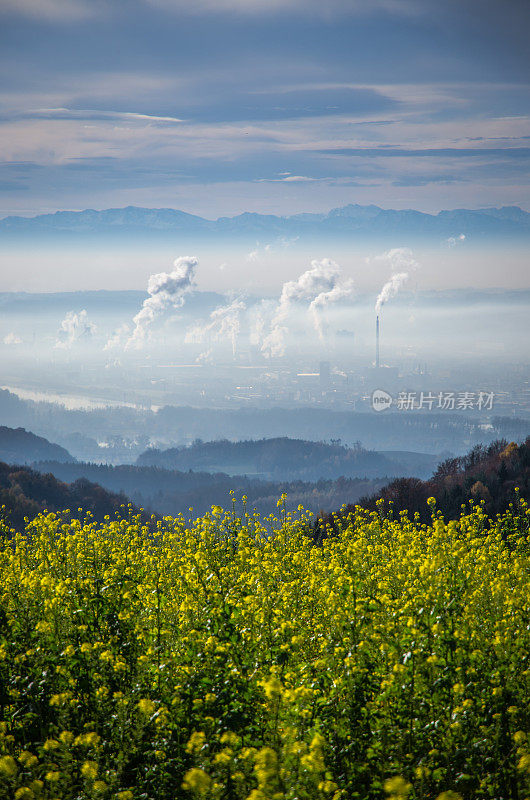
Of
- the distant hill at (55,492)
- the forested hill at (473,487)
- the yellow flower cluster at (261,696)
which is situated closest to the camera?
the yellow flower cluster at (261,696)

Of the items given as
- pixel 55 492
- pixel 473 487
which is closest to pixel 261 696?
pixel 473 487

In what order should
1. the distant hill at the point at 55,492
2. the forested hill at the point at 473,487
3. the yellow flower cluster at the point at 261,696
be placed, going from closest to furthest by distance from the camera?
the yellow flower cluster at the point at 261,696
the forested hill at the point at 473,487
the distant hill at the point at 55,492

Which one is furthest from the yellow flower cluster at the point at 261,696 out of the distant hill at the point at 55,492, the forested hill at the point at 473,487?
the distant hill at the point at 55,492

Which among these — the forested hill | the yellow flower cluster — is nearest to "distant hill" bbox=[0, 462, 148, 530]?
the forested hill

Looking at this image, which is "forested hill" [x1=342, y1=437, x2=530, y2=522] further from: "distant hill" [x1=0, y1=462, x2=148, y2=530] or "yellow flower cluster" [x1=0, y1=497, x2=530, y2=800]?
"yellow flower cluster" [x1=0, y1=497, x2=530, y2=800]

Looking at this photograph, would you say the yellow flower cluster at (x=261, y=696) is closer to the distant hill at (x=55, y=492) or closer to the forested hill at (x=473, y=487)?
the forested hill at (x=473, y=487)

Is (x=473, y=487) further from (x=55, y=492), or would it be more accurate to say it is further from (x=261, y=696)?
(x=55, y=492)
